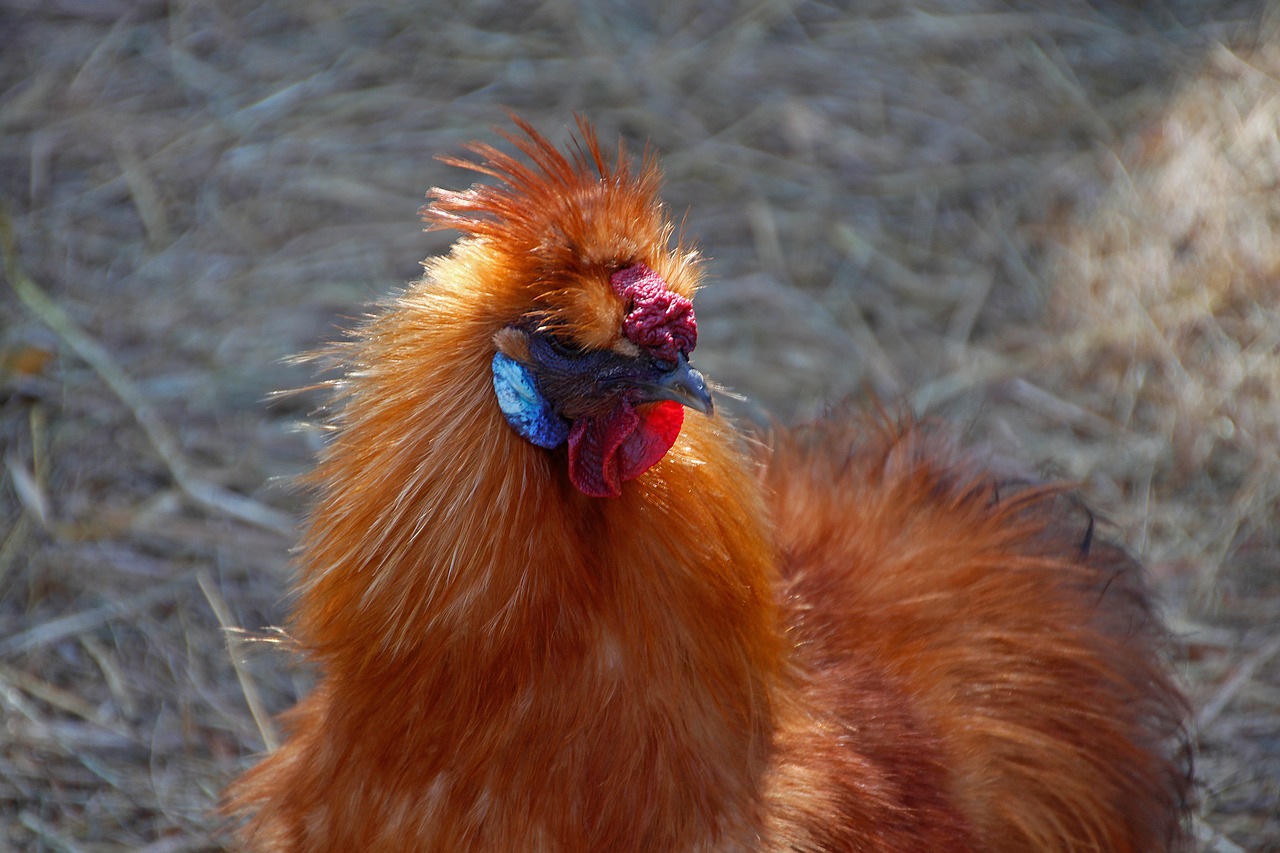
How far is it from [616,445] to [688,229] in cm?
372

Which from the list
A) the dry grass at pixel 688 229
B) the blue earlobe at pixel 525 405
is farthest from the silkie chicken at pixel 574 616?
the dry grass at pixel 688 229

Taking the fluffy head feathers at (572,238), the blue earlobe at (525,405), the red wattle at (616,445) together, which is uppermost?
the fluffy head feathers at (572,238)

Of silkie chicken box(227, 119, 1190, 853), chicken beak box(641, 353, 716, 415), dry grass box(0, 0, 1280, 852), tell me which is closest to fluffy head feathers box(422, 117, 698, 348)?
silkie chicken box(227, 119, 1190, 853)

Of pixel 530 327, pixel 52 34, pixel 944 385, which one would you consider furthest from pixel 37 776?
pixel 52 34

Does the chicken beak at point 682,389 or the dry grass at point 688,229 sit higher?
the chicken beak at point 682,389

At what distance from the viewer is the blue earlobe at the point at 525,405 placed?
7.11 feet

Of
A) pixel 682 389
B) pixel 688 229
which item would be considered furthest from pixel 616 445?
pixel 688 229

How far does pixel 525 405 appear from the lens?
7.15ft

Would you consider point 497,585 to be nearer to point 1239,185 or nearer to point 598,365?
point 598,365

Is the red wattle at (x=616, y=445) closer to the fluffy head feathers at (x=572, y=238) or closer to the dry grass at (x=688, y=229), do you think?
the fluffy head feathers at (x=572, y=238)

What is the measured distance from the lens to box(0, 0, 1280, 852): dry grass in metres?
4.07

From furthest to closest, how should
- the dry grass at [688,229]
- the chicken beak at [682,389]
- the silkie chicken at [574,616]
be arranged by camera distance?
the dry grass at [688,229] < the silkie chicken at [574,616] < the chicken beak at [682,389]

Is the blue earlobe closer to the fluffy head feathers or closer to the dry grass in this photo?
the fluffy head feathers

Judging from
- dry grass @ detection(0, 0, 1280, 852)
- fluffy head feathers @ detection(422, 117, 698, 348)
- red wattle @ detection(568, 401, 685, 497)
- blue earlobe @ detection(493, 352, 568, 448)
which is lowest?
dry grass @ detection(0, 0, 1280, 852)
